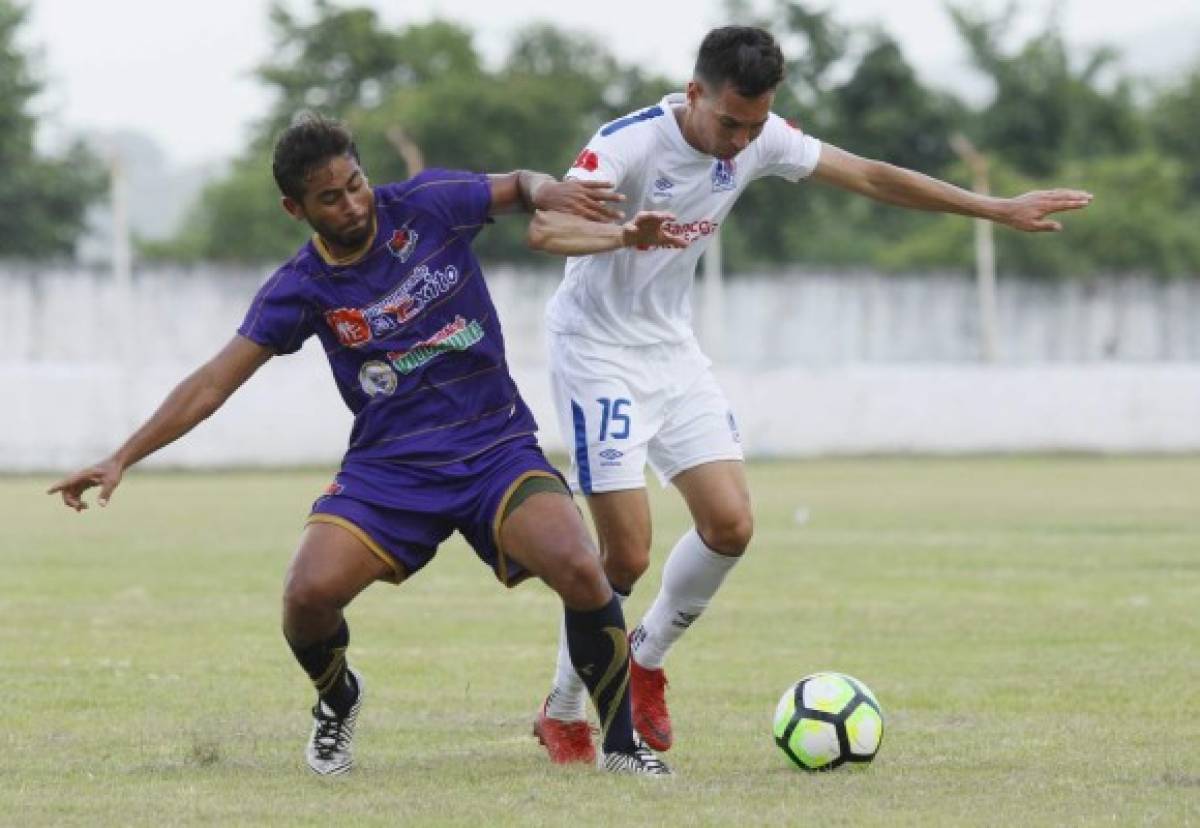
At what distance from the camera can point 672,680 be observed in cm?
1039

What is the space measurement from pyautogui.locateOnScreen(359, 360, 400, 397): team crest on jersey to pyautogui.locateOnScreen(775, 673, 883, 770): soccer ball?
1.66 meters

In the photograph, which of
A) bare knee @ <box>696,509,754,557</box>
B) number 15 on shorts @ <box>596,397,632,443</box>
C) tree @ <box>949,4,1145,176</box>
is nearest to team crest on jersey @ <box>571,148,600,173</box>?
number 15 on shorts @ <box>596,397,632,443</box>

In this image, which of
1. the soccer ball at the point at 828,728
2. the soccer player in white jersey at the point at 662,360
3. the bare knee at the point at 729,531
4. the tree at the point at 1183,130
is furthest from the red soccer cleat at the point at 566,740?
the tree at the point at 1183,130

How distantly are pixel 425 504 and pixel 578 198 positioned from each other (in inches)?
42.6

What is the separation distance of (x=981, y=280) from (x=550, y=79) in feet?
50.7

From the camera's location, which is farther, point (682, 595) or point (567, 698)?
point (682, 595)

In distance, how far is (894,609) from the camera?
1358cm

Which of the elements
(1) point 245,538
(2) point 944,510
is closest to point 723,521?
(1) point 245,538

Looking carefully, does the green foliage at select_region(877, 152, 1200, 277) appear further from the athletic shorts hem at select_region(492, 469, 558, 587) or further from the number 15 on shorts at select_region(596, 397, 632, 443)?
the athletic shorts hem at select_region(492, 469, 558, 587)

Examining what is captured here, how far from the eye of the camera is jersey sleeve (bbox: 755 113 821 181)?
8383 mm

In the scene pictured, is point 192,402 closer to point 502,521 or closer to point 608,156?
point 502,521

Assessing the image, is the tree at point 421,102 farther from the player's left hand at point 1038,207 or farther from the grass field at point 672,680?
the player's left hand at point 1038,207

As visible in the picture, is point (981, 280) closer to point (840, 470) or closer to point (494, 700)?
point (840, 470)

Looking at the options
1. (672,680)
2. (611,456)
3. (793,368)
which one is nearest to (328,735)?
(611,456)
